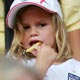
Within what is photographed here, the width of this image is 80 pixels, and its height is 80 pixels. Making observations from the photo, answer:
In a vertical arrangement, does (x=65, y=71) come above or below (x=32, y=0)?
below

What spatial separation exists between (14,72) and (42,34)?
45 centimetres

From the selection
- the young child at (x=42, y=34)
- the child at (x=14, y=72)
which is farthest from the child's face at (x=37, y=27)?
the child at (x=14, y=72)

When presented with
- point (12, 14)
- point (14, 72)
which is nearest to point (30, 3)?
point (12, 14)

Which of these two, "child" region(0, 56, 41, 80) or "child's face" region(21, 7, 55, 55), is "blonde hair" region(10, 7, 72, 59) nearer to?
"child's face" region(21, 7, 55, 55)

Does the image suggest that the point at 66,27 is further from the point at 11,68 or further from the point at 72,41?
the point at 11,68

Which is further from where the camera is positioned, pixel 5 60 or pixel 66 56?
pixel 66 56

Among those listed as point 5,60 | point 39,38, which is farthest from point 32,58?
point 5,60

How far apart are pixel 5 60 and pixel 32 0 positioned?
465 millimetres

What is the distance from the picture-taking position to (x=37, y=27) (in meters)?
0.54

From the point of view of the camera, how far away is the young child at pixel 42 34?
20.7 inches

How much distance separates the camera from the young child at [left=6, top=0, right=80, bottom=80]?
1.73ft

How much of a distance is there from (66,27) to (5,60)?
0.49 metres

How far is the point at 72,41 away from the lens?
23.7 inches

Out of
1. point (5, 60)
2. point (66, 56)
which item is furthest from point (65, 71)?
point (5, 60)
